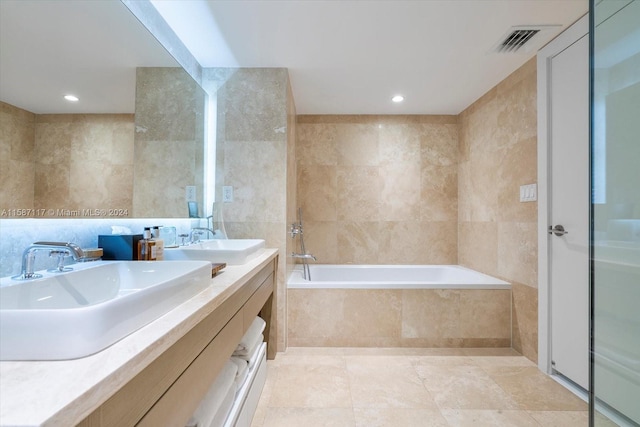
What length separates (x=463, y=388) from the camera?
192 cm

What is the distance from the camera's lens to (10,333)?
0.50 m

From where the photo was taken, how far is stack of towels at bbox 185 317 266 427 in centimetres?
104

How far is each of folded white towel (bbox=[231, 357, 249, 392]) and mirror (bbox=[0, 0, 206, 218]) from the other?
0.89 metres

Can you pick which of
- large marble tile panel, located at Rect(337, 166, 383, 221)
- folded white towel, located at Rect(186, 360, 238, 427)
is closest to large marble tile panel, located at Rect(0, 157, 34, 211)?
folded white towel, located at Rect(186, 360, 238, 427)

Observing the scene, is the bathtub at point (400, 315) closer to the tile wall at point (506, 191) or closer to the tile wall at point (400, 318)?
the tile wall at point (400, 318)

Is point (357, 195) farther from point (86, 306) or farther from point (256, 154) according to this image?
point (86, 306)

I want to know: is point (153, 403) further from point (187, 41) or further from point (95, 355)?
point (187, 41)

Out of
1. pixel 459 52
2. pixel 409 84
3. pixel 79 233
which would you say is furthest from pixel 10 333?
pixel 409 84

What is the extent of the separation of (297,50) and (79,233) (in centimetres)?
171

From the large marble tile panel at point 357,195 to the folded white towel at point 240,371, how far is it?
2.07m

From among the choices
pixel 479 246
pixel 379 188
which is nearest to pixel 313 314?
pixel 379 188

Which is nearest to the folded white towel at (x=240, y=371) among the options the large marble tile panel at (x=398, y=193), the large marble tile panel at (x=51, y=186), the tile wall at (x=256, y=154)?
the tile wall at (x=256, y=154)

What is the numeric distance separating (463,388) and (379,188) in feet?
6.66

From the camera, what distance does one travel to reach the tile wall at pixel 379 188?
3369mm
